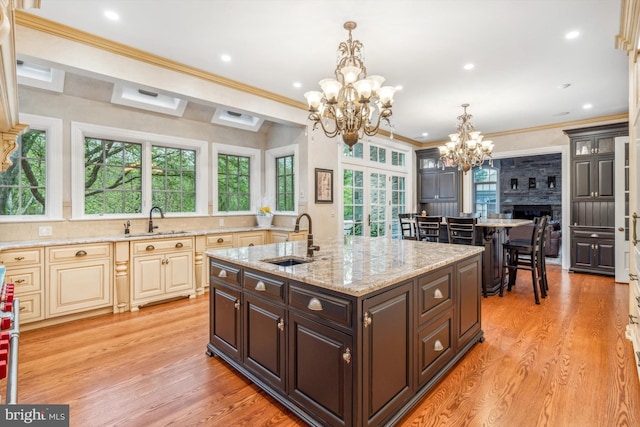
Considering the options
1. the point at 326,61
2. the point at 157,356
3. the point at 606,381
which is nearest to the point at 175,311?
the point at 157,356

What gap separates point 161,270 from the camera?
407 centimetres

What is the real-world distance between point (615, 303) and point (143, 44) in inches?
240

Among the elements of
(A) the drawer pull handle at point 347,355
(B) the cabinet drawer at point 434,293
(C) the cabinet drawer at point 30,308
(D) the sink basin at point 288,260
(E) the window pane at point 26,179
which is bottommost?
(C) the cabinet drawer at point 30,308

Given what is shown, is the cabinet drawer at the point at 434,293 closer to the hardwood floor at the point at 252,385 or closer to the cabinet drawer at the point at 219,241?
the hardwood floor at the point at 252,385

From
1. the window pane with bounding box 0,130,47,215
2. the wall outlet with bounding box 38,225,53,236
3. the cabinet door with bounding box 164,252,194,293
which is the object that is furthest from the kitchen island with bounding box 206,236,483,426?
the window pane with bounding box 0,130,47,215

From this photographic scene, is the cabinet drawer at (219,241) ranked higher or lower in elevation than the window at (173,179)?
lower

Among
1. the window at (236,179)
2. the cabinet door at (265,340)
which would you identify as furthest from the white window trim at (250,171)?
the cabinet door at (265,340)

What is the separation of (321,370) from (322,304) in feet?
1.20

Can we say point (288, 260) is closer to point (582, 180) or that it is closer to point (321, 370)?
point (321, 370)

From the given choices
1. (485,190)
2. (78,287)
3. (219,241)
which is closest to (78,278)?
(78,287)

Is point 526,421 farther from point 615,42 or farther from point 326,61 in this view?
point 326,61

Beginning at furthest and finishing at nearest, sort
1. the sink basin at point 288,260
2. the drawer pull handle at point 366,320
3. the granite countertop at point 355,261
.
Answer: the sink basin at point 288,260, the granite countertop at point 355,261, the drawer pull handle at point 366,320

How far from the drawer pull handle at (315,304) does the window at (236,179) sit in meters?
3.84

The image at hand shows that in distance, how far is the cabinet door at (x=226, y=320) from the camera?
2.37 m
